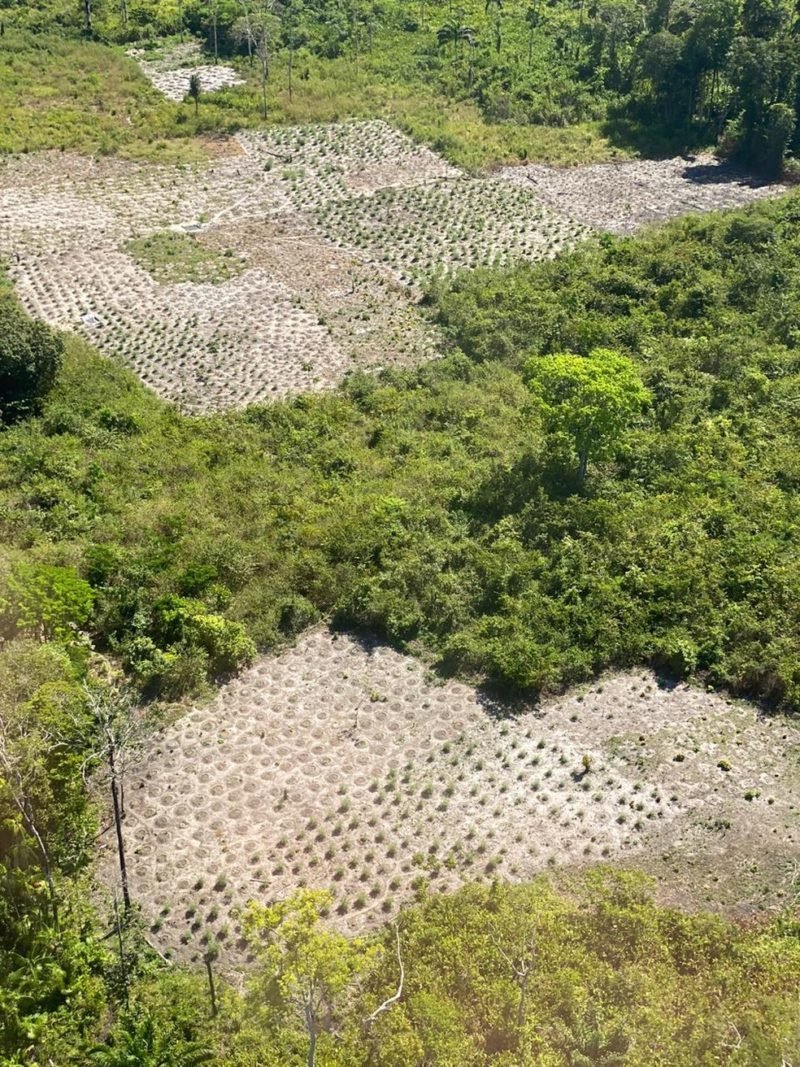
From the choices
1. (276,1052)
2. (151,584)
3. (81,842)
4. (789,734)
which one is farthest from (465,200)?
(276,1052)

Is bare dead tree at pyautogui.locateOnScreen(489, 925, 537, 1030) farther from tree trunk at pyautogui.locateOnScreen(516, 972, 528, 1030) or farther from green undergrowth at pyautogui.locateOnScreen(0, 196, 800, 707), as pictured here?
green undergrowth at pyautogui.locateOnScreen(0, 196, 800, 707)

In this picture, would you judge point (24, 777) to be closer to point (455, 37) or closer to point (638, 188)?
point (638, 188)

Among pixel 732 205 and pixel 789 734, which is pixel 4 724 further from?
pixel 732 205

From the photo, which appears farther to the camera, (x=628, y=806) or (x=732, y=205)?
(x=732, y=205)

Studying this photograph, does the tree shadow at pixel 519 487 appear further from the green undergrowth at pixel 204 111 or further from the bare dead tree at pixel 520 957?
the green undergrowth at pixel 204 111

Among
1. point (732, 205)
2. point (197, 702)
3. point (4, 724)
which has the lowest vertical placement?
point (197, 702)

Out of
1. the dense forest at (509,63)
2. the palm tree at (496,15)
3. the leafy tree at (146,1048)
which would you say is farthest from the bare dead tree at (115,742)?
the palm tree at (496,15)
